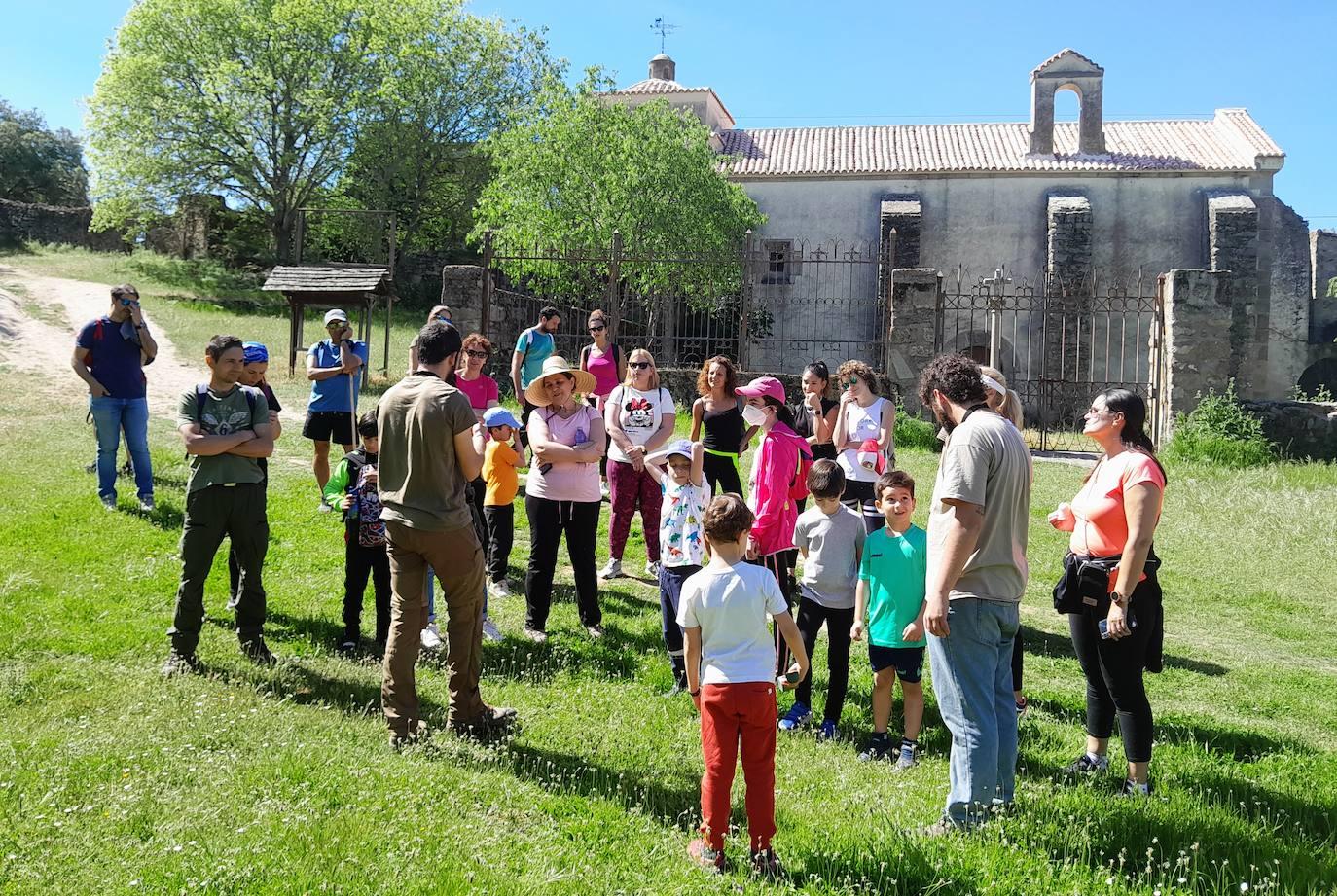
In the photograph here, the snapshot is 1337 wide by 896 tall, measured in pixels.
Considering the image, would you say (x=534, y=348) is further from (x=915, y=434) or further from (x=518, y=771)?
(x=915, y=434)

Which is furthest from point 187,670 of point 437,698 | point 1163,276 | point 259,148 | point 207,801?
point 259,148

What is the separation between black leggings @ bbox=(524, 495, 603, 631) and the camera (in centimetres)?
600

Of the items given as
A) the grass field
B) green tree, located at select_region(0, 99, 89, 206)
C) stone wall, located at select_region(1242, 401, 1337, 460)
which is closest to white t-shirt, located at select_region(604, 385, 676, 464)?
the grass field

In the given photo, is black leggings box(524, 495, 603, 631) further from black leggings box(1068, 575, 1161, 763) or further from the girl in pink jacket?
black leggings box(1068, 575, 1161, 763)

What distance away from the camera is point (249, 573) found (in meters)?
5.30

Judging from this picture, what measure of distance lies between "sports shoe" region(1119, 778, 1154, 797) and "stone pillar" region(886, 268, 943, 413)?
461 inches

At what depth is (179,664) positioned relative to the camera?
499 centimetres

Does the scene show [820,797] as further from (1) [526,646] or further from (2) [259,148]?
(2) [259,148]

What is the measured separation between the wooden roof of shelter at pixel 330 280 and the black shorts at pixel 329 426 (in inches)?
304

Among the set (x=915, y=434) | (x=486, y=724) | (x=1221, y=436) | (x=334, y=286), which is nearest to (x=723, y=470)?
(x=486, y=724)

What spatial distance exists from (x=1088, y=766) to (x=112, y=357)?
7502mm

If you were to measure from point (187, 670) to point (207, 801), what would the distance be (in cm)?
164

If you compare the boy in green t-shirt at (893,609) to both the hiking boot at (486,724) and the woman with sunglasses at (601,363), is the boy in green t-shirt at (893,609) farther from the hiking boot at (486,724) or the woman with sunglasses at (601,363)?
the woman with sunglasses at (601,363)

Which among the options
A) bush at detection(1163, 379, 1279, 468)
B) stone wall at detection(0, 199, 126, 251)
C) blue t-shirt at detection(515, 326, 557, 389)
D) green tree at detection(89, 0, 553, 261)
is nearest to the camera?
blue t-shirt at detection(515, 326, 557, 389)
